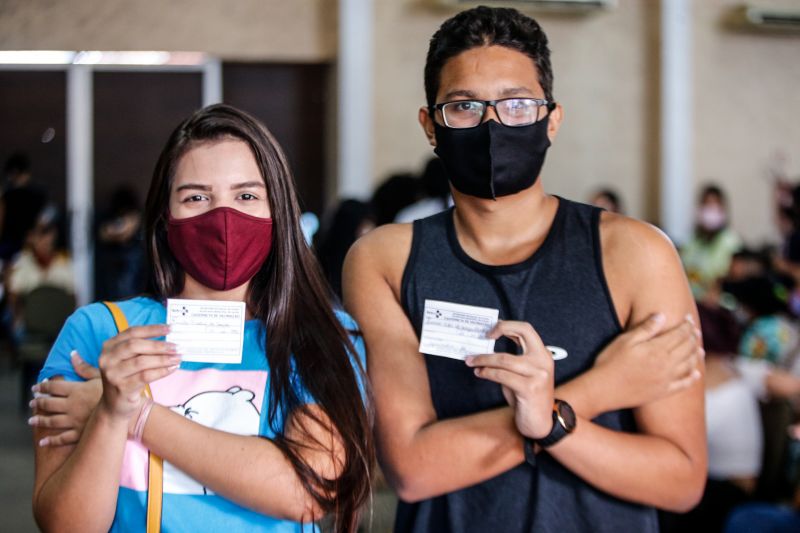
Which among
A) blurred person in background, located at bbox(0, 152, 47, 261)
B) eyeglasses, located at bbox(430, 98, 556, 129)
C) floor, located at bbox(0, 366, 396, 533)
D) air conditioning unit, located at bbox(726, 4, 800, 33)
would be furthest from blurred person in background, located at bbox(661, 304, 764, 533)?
air conditioning unit, located at bbox(726, 4, 800, 33)

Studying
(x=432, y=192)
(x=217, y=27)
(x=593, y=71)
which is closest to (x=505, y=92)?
(x=432, y=192)

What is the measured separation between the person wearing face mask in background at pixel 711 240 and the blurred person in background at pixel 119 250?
4350mm

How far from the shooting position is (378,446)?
5.37ft

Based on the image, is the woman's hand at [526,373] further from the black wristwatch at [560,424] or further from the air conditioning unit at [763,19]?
the air conditioning unit at [763,19]

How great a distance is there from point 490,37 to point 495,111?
14cm

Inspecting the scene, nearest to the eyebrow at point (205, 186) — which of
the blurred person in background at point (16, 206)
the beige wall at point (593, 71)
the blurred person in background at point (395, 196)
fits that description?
the blurred person in background at point (395, 196)

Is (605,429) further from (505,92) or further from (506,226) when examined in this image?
(505,92)

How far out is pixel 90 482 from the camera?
4.54 ft

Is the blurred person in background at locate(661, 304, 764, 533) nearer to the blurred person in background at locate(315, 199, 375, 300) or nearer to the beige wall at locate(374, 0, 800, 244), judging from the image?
the blurred person in background at locate(315, 199, 375, 300)

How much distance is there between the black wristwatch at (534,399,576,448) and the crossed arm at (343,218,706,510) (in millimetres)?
14

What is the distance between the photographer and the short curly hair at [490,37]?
1592 millimetres

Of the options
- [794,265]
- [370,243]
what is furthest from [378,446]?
[794,265]

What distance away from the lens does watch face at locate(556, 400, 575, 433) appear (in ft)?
4.78

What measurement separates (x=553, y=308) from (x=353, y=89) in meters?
5.94
